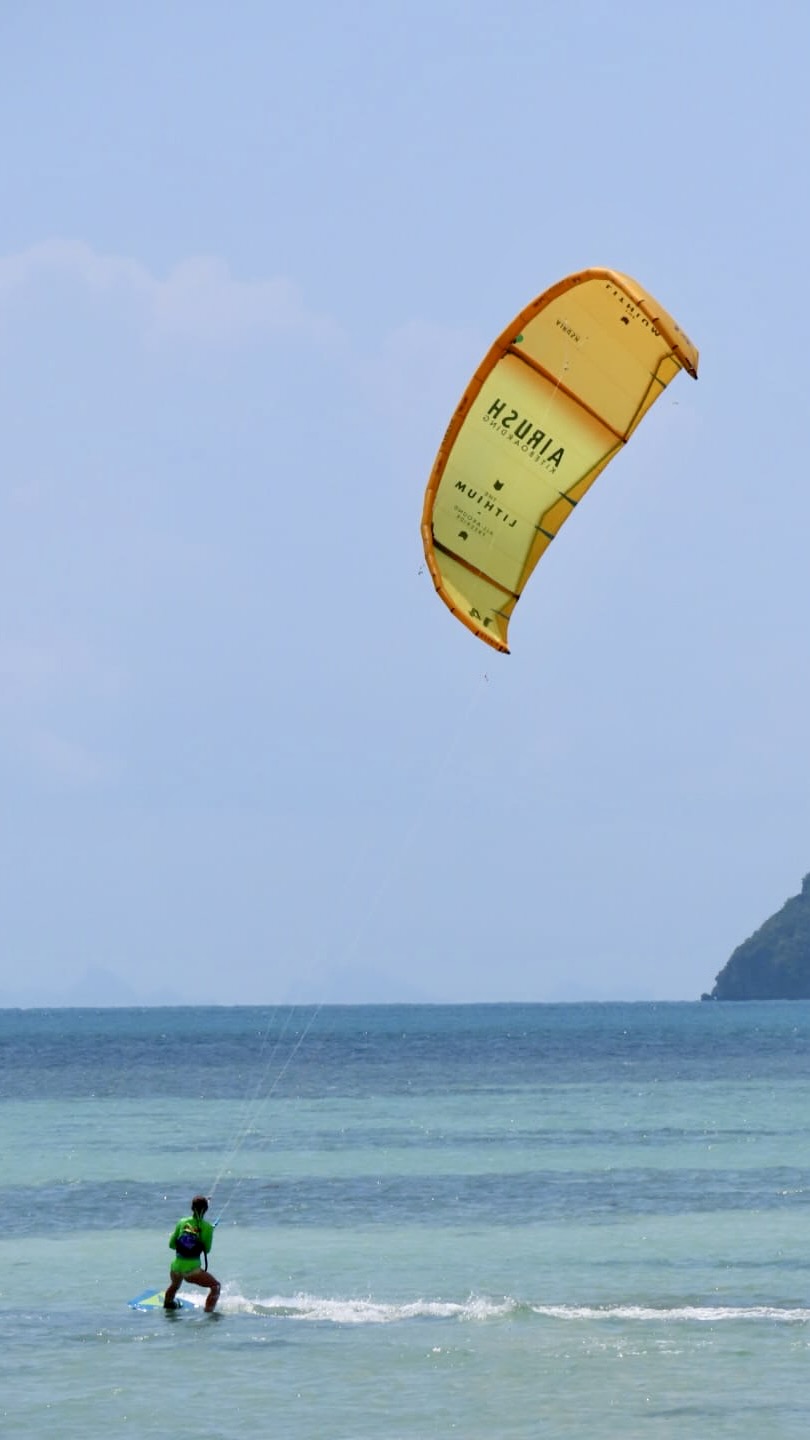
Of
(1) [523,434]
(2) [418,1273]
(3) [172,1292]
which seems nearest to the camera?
(1) [523,434]

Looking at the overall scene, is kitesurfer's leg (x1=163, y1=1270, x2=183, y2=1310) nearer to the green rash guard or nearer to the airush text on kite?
the green rash guard

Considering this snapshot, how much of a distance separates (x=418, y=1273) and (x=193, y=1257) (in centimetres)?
340

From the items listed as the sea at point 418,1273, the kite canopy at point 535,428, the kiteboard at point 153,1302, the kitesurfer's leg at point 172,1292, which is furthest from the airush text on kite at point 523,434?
the kiteboard at point 153,1302

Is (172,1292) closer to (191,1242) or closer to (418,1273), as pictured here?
(191,1242)

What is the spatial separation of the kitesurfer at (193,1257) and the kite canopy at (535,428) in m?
7.70

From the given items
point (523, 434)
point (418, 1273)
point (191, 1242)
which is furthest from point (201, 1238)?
point (523, 434)

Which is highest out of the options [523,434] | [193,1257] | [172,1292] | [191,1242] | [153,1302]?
[523,434]

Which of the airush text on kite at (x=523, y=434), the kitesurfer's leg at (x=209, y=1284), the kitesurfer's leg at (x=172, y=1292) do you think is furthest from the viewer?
the kitesurfer's leg at (x=172, y=1292)

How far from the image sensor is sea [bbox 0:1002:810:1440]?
17.9 m

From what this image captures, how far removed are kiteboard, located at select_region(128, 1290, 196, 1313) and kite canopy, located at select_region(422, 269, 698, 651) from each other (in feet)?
27.9

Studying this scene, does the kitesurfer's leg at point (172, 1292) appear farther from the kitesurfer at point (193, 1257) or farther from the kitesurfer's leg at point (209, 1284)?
the kitesurfer's leg at point (209, 1284)

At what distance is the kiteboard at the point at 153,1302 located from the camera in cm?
2264

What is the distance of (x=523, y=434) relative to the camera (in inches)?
798

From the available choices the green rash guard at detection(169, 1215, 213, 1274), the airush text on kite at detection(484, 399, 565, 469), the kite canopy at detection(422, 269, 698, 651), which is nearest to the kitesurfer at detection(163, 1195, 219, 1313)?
the green rash guard at detection(169, 1215, 213, 1274)
